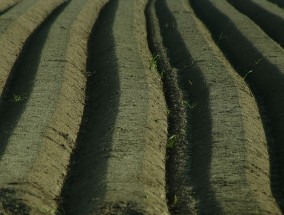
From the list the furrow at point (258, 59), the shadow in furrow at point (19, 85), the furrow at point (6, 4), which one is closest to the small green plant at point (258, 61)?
the furrow at point (258, 59)

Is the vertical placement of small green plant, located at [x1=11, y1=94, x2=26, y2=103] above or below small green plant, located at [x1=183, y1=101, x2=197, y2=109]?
below

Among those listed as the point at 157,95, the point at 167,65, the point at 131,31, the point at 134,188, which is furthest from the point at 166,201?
the point at 131,31

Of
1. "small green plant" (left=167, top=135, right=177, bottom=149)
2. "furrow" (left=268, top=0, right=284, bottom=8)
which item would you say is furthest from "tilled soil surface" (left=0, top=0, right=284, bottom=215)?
"furrow" (left=268, top=0, right=284, bottom=8)

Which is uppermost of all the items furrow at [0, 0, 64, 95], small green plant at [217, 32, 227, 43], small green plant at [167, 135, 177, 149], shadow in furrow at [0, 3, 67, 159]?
small green plant at [167, 135, 177, 149]

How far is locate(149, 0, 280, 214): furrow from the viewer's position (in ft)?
19.0

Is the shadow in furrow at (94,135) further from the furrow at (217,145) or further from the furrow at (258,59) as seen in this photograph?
the furrow at (258,59)

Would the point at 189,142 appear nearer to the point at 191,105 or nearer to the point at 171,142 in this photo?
the point at 171,142

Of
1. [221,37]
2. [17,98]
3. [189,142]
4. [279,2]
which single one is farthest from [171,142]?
[279,2]

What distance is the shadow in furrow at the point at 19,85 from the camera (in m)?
7.41

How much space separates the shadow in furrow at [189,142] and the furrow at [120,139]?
16 cm

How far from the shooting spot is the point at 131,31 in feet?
39.3

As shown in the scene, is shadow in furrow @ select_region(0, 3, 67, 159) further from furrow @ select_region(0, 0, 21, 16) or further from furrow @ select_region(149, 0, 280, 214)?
furrow @ select_region(0, 0, 21, 16)

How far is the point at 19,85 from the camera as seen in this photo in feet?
29.5

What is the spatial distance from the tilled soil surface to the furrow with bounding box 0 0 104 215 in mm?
19
